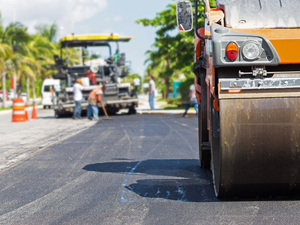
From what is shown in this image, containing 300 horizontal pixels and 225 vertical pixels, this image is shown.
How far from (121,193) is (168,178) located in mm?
1069

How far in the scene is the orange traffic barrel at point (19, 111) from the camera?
21141 millimetres

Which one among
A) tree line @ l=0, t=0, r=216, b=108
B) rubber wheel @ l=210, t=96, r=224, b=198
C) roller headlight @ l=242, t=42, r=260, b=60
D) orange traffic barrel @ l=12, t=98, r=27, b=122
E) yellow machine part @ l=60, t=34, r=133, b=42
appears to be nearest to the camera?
roller headlight @ l=242, t=42, r=260, b=60

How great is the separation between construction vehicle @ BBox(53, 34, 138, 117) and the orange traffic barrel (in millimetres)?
1932

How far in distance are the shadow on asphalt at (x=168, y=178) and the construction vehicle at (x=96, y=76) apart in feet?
48.3

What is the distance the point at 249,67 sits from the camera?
4.87 metres

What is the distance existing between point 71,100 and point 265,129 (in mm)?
19042

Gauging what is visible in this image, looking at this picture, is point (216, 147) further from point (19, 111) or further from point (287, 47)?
point (19, 111)

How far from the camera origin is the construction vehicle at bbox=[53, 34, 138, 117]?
76.5ft

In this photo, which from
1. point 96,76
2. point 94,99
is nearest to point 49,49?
point 96,76

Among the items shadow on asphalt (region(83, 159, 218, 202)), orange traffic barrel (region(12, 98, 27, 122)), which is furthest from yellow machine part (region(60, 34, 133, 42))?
shadow on asphalt (region(83, 159, 218, 202))

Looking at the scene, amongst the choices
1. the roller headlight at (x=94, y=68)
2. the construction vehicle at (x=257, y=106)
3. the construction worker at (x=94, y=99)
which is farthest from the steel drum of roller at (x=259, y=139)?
the roller headlight at (x=94, y=68)

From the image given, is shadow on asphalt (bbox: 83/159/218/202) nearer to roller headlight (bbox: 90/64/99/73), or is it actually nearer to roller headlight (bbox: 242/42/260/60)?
roller headlight (bbox: 242/42/260/60)

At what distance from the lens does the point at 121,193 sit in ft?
19.5

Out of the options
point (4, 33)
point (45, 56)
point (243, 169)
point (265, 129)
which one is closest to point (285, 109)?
point (265, 129)
